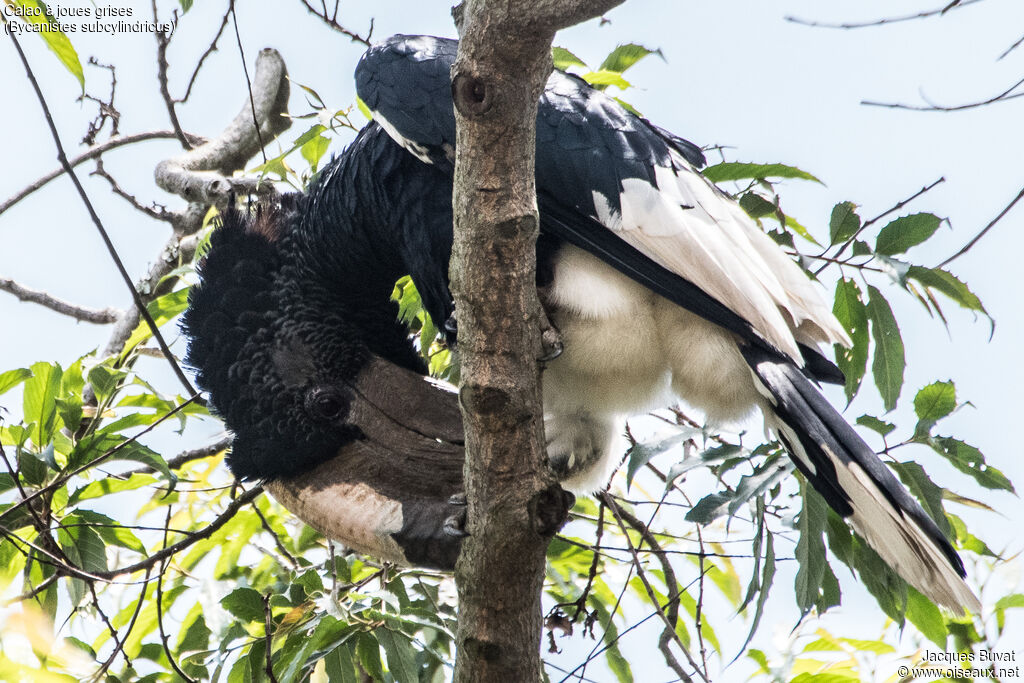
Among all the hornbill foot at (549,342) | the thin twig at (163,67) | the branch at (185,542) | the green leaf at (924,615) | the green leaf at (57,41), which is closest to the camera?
the green leaf at (57,41)

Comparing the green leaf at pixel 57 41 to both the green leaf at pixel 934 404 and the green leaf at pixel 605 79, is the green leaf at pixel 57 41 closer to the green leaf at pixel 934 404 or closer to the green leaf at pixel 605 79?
the green leaf at pixel 605 79

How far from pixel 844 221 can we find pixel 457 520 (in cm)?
110

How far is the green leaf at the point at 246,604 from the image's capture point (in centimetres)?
214

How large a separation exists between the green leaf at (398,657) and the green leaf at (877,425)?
1.07m

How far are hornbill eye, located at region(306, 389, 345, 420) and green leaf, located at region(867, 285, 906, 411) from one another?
125 cm

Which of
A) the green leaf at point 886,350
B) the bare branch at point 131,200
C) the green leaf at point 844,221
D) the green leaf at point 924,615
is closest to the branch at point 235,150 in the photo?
the bare branch at point 131,200

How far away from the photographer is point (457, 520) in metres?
1.96

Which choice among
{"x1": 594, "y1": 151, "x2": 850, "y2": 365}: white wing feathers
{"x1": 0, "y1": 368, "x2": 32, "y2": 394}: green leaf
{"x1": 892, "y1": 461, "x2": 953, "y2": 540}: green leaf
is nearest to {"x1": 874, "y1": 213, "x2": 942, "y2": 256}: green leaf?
{"x1": 594, "y1": 151, "x2": 850, "y2": 365}: white wing feathers

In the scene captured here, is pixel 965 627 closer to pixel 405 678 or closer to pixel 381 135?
pixel 405 678

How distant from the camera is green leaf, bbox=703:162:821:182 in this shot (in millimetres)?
2258

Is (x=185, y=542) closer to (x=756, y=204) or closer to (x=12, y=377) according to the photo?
(x=12, y=377)

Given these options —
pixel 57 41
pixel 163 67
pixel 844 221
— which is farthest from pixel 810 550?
pixel 163 67

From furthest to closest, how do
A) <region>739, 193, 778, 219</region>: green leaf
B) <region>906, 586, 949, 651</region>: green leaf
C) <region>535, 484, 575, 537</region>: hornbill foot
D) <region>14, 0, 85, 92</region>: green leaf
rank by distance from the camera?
<region>739, 193, 778, 219</region>: green leaf < <region>906, 586, 949, 651</region>: green leaf < <region>535, 484, 575, 537</region>: hornbill foot < <region>14, 0, 85, 92</region>: green leaf

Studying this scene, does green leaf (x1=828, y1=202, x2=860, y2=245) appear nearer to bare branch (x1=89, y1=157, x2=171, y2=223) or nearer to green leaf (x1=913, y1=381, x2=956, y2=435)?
green leaf (x1=913, y1=381, x2=956, y2=435)
